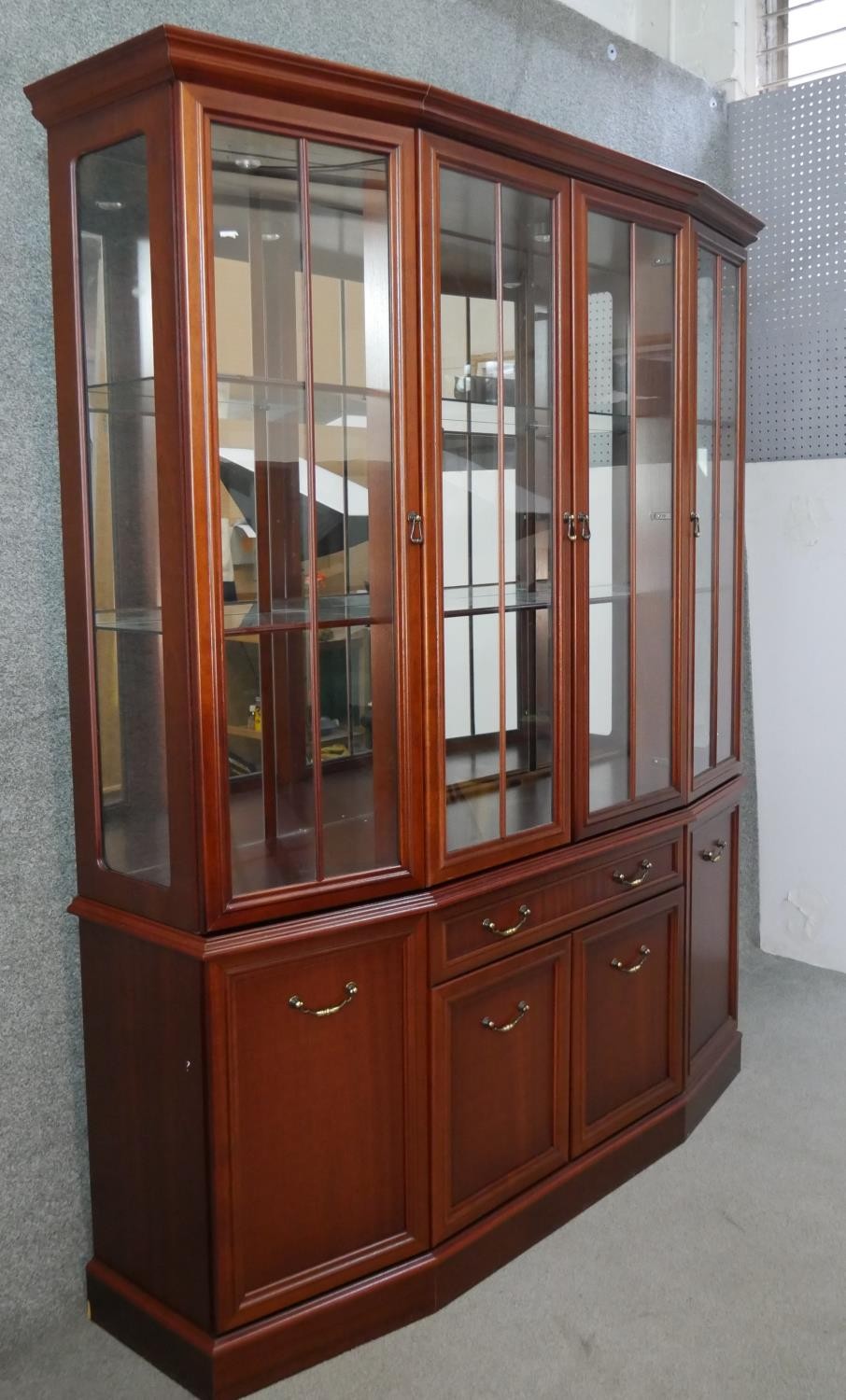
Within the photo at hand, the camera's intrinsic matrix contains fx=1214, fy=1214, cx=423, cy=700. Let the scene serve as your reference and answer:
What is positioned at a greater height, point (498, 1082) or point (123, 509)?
point (123, 509)

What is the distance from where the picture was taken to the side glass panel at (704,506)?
2.66m

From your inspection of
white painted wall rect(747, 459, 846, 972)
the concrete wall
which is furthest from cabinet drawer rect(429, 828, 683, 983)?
white painted wall rect(747, 459, 846, 972)

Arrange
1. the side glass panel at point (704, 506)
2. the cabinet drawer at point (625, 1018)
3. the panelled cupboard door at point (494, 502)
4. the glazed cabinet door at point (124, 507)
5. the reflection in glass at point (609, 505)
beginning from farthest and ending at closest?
the side glass panel at point (704, 506) → the cabinet drawer at point (625, 1018) → the reflection in glass at point (609, 505) → the panelled cupboard door at point (494, 502) → the glazed cabinet door at point (124, 507)

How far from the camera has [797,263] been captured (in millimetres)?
3543

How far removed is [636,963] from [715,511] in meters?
1.05

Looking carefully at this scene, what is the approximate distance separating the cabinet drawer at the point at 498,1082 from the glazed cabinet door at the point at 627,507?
13.9 inches

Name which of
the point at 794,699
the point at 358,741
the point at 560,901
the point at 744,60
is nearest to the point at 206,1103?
the point at 358,741

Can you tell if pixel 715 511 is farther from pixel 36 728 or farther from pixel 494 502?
pixel 36 728

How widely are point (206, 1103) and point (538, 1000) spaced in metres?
0.73

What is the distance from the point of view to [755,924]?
393 cm

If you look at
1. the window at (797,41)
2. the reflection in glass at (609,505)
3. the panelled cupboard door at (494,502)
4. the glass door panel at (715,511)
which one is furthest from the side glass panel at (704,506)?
the window at (797,41)

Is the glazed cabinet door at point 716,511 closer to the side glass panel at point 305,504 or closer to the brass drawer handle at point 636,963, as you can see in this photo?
the brass drawer handle at point 636,963

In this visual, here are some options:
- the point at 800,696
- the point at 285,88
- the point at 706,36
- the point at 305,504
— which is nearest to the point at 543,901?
the point at 305,504

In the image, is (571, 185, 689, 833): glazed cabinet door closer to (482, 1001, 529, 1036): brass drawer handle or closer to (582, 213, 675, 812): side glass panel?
(582, 213, 675, 812): side glass panel
